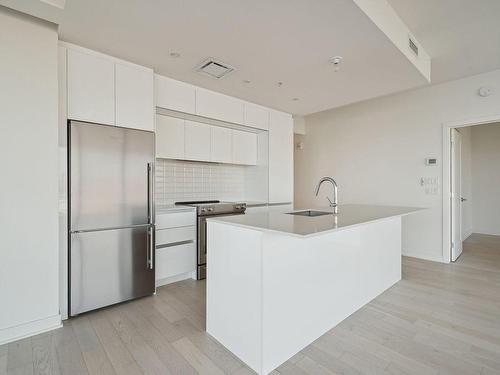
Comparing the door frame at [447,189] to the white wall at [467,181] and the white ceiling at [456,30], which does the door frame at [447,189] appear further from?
the white wall at [467,181]

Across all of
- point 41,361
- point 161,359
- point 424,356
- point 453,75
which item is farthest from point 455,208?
point 41,361

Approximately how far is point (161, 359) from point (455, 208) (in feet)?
14.8

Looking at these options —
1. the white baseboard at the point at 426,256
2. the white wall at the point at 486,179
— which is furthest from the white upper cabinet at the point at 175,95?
the white wall at the point at 486,179

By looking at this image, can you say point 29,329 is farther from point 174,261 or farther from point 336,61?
point 336,61

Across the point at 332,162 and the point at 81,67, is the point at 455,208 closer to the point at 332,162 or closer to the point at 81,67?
the point at 332,162

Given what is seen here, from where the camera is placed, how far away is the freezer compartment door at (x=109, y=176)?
2.38 m

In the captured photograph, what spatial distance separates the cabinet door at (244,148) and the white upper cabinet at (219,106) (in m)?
A: 0.36

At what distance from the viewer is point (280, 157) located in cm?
462

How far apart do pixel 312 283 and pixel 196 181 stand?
262 cm

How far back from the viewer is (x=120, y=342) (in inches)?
78.7

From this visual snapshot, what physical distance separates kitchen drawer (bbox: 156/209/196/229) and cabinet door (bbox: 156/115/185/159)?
793 millimetres

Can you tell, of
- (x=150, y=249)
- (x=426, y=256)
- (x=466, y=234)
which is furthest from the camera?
(x=466, y=234)

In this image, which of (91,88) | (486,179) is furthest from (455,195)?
(91,88)

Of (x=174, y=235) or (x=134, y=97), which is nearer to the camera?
(x=134, y=97)
